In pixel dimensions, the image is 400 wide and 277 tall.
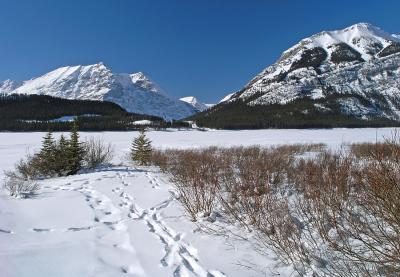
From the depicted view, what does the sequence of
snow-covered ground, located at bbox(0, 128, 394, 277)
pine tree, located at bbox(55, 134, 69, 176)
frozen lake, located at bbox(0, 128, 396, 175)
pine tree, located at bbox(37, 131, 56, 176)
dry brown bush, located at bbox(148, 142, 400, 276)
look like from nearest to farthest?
dry brown bush, located at bbox(148, 142, 400, 276) < snow-covered ground, located at bbox(0, 128, 394, 277) < pine tree, located at bbox(37, 131, 56, 176) < pine tree, located at bbox(55, 134, 69, 176) < frozen lake, located at bbox(0, 128, 396, 175)

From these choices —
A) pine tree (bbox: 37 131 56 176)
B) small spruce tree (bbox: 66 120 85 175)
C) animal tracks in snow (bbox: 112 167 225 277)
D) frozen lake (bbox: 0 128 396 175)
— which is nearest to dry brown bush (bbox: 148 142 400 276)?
animal tracks in snow (bbox: 112 167 225 277)

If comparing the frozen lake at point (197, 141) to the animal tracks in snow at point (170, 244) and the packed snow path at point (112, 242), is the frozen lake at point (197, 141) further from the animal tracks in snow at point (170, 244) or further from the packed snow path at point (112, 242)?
the animal tracks in snow at point (170, 244)

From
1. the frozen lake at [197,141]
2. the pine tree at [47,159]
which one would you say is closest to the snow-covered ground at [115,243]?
the pine tree at [47,159]

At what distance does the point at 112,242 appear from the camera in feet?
17.2

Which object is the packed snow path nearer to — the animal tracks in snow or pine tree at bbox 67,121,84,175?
the animal tracks in snow

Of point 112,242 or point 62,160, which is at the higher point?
point 62,160

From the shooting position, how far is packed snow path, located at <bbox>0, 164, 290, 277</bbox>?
4.21 meters

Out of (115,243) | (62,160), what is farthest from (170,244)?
(62,160)

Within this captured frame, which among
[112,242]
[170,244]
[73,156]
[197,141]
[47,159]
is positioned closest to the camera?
[170,244]

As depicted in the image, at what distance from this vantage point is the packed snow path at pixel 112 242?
421 cm

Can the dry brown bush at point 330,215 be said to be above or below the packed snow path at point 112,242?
above

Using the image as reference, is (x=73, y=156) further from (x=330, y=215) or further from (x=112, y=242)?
(x=330, y=215)

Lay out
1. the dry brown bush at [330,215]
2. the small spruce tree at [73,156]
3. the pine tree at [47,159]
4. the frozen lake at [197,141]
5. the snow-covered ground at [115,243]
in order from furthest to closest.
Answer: the frozen lake at [197,141]
the small spruce tree at [73,156]
the pine tree at [47,159]
the snow-covered ground at [115,243]
the dry brown bush at [330,215]

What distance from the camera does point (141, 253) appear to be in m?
4.77
